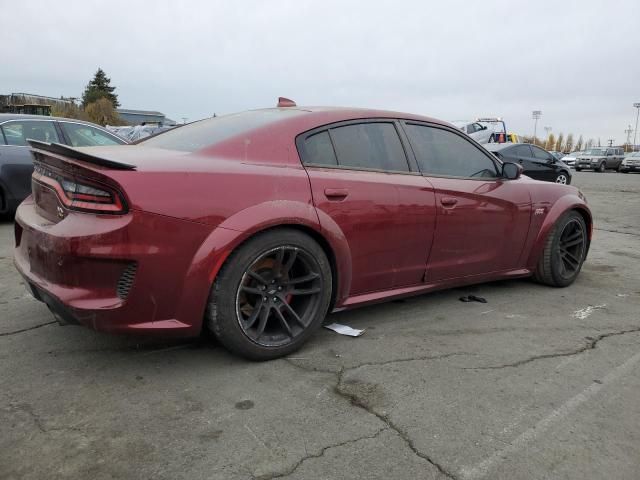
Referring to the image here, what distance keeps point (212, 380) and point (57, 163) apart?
135 centimetres

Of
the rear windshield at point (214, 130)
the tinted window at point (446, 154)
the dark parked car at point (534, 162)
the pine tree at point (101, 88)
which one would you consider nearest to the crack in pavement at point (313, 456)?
the rear windshield at point (214, 130)

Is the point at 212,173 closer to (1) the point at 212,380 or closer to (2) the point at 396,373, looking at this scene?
(1) the point at 212,380

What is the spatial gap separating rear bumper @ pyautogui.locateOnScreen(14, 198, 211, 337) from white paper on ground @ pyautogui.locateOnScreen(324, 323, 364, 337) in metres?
1.08

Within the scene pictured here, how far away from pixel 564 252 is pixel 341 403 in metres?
3.13

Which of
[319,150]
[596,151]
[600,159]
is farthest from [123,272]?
[596,151]

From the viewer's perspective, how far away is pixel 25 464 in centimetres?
193

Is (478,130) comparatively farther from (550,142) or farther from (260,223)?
(550,142)

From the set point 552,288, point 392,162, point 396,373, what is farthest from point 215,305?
point 552,288

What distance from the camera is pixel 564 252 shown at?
467 cm

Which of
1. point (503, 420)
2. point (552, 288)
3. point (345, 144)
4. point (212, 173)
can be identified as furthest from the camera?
point (552, 288)

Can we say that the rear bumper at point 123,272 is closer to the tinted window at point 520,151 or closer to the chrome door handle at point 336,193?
the chrome door handle at point 336,193

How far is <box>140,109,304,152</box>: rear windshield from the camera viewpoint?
2984 mm

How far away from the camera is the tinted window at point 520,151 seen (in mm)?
15564

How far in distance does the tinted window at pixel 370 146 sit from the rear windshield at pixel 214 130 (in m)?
0.33
